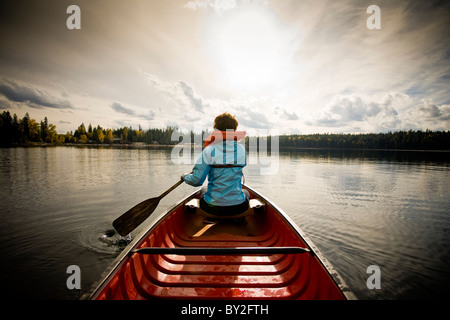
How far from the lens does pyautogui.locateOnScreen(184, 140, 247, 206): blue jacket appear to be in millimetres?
3780

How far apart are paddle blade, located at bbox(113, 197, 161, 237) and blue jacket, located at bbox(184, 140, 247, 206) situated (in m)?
1.90

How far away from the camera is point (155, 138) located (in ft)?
430

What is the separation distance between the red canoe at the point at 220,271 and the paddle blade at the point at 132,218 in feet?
4.52

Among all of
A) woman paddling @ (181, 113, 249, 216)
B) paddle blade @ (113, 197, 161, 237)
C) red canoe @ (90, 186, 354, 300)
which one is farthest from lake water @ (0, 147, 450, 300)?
woman paddling @ (181, 113, 249, 216)

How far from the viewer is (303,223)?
A: 25.0ft

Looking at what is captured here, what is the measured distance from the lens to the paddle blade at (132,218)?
4.83 metres

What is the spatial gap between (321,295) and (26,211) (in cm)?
1076
